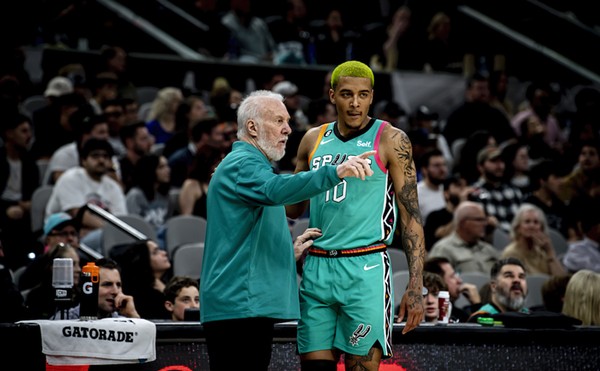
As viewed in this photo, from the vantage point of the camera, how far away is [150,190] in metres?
10.4

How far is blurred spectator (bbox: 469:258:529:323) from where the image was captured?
7.96 m

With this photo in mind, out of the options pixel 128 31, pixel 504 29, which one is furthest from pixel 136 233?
pixel 504 29

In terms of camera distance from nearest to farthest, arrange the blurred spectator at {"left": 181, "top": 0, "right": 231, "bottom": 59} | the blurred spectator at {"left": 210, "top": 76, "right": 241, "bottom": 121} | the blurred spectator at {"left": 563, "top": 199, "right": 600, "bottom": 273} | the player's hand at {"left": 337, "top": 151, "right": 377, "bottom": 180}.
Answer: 1. the player's hand at {"left": 337, "top": 151, "right": 377, "bottom": 180}
2. the blurred spectator at {"left": 563, "top": 199, "right": 600, "bottom": 273}
3. the blurred spectator at {"left": 210, "top": 76, "right": 241, "bottom": 121}
4. the blurred spectator at {"left": 181, "top": 0, "right": 231, "bottom": 59}

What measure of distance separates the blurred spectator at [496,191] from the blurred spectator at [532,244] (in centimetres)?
103

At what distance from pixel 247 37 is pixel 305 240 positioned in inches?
395

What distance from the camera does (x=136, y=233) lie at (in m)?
9.02

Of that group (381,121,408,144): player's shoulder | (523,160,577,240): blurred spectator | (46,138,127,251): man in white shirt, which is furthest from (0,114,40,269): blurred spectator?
(381,121,408,144): player's shoulder

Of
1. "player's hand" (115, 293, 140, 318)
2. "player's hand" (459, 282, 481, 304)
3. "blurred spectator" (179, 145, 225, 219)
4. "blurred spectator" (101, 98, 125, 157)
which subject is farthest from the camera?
"blurred spectator" (101, 98, 125, 157)

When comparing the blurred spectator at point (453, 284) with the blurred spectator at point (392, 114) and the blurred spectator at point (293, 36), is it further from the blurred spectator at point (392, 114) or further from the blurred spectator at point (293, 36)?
the blurred spectator at point (293, 36)

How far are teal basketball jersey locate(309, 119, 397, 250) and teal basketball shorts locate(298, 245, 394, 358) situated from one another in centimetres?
6

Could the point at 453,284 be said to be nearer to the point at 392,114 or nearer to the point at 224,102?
the point at 392,114

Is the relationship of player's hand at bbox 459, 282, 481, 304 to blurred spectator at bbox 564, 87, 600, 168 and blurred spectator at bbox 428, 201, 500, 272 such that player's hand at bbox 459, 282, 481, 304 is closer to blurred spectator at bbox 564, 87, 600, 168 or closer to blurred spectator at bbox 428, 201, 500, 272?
blurred spectator at bbox 428, 201, 500, 272

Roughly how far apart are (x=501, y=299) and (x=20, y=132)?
490 centimetres

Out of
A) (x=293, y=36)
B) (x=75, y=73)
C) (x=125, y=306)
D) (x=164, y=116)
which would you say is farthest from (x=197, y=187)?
(x=293, y=36)
